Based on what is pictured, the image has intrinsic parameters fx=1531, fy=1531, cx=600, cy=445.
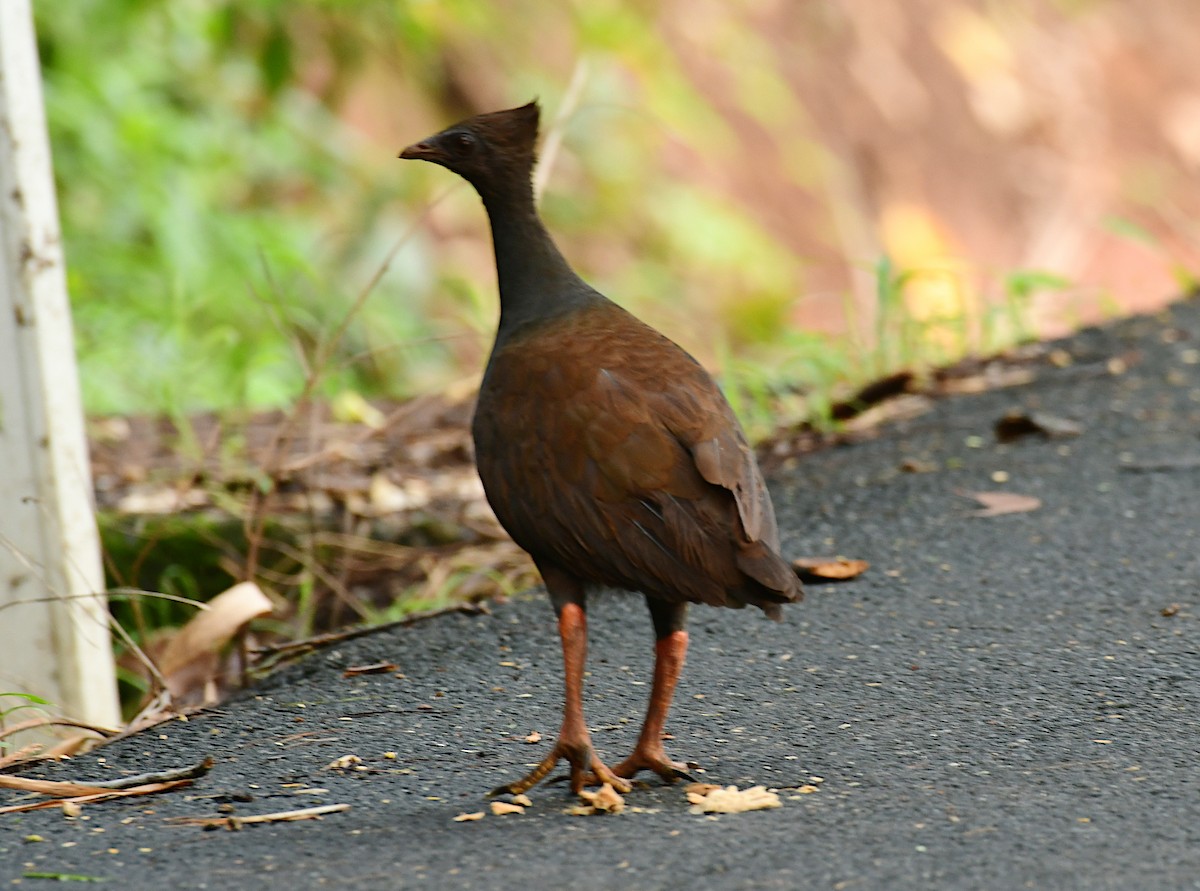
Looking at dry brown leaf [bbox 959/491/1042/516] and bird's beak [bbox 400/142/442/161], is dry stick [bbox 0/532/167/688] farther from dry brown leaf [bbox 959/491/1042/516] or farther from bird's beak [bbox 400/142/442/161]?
dry brown leaf [bbox 959/491/1042/516]

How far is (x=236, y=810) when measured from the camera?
2518mm

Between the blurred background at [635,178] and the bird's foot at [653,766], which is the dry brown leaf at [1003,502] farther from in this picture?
the bird's foot at [653,766]

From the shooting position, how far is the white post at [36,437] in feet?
11.6

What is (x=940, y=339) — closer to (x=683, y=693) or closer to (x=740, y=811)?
(x=683, y=693)

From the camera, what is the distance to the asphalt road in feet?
7.18

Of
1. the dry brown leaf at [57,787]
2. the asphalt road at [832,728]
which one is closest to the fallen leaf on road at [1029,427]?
the asphalt road at [832,728]

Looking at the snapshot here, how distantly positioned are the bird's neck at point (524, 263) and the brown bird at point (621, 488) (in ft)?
0.38

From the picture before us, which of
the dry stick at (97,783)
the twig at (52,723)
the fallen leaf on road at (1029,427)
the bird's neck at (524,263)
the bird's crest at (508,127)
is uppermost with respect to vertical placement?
the bird's crest at (508,127)

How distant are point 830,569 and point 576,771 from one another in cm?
142

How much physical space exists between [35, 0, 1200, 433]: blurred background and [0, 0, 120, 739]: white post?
63 cm

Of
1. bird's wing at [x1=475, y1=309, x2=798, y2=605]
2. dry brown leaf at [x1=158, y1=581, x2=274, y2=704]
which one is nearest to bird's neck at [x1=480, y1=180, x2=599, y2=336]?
bird's wing at [x1=475, y1=309, x2=798, y2=605]

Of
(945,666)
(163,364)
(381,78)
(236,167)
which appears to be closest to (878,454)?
(945,666)

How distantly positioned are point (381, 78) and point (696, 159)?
3245 millimetres

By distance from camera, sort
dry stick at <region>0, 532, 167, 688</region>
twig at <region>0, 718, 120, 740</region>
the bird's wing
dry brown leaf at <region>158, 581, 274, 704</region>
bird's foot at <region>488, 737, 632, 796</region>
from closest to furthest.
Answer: the bird's wing → bird's foot at <region>488, 737, 632, 796</region> → twig at <region>0, 718, 120, 740</region> → dry stick at <region>0, 532, 167, 688</region> → dry brown leaf at <region>158, 581, 274, 704</region>
